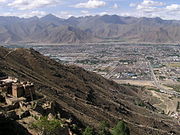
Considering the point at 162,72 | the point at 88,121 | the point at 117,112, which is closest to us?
the point at 88,121

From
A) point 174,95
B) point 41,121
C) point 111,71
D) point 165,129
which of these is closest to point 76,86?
point 165,129

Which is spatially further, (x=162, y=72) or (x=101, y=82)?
(x=162, y=72)

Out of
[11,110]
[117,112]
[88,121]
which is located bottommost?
[117,112]

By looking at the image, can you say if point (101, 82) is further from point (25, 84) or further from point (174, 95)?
point (25, 84)

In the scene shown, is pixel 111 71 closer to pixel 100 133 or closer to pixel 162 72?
pixel 162 72

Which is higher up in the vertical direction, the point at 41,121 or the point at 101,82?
the point at 41,121

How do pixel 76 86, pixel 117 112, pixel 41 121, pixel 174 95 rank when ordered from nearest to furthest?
pixel 41 121 < pixel 117 112 < pixel 76 86 < pixel 174 95

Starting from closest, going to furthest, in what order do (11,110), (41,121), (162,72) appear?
(41,121) < (11,110) < (162,72)

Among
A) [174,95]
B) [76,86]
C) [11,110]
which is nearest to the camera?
[11,110]

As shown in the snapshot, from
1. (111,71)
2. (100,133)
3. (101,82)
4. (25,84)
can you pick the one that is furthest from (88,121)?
(111,71)
